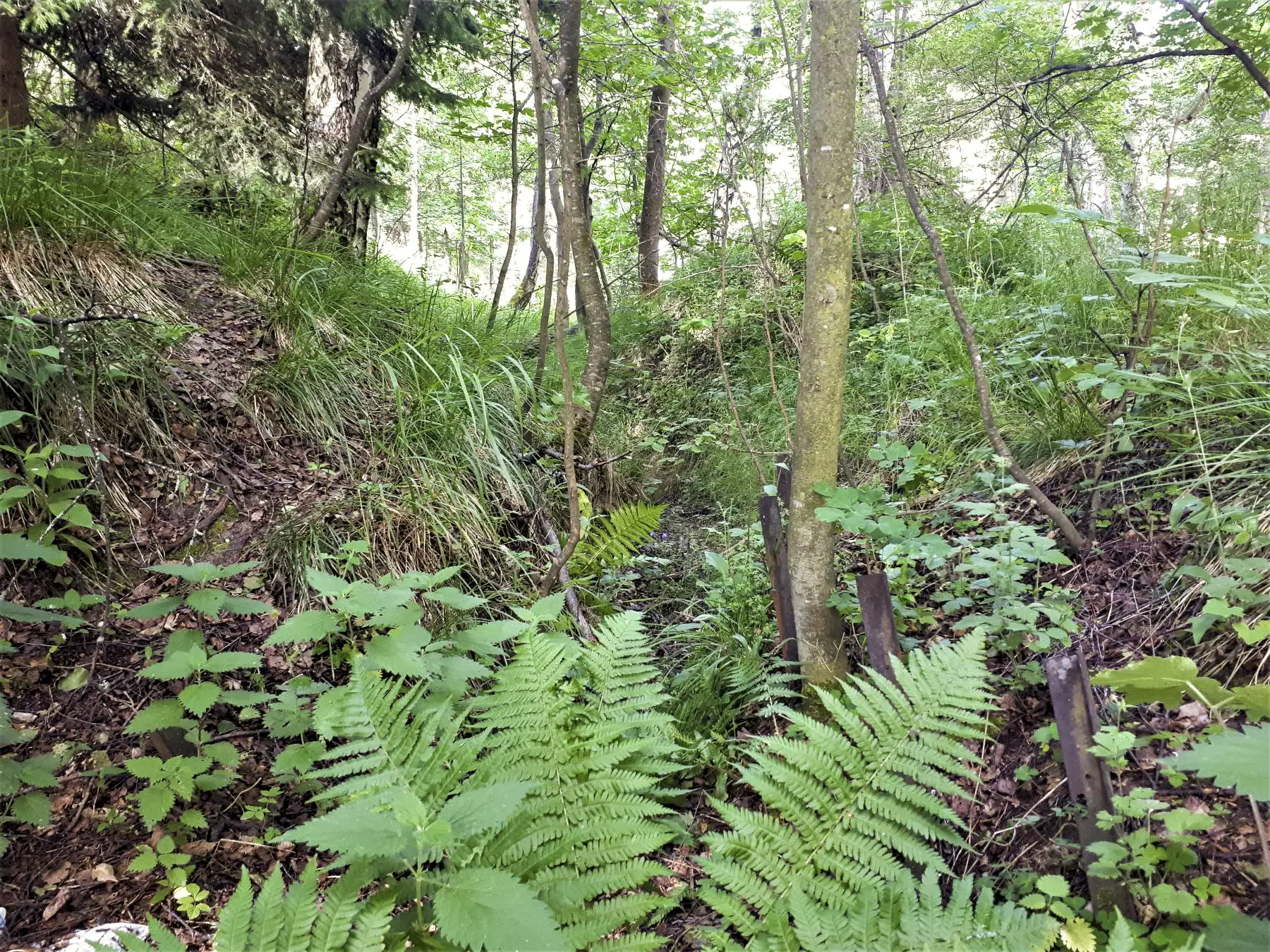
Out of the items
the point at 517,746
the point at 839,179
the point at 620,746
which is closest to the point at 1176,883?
the point at 620,746

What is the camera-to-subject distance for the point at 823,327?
192 centimetres

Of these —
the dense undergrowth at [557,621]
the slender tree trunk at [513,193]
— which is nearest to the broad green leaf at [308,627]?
the dense undergrowth at [557,621]

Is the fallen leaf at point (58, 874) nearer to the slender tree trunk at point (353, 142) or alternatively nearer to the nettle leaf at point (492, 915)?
the nettle leaf at point (492, 915)

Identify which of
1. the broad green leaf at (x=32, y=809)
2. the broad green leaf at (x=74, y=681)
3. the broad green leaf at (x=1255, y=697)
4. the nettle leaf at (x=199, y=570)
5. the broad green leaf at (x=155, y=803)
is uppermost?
the nettle leaf at (x=199, y=570)

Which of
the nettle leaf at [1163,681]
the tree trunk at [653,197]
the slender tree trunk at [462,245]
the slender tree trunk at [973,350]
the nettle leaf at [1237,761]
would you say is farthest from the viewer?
the tree trunk at [653,197]

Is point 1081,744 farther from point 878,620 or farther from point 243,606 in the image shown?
point 243,606

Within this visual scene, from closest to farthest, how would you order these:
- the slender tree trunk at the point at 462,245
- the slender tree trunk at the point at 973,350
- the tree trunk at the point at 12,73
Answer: the slender tree trunk at the point at 973,350
the tree trunk at the point at 12,73
the slender tree trunk at the point at 462,245

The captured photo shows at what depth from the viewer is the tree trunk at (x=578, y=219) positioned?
2619mm

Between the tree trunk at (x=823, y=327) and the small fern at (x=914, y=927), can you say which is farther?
the tree trunk at (x=823, y=327)

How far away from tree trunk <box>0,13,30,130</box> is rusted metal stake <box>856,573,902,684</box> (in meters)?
5.56

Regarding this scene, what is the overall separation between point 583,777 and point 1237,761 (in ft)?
3.76

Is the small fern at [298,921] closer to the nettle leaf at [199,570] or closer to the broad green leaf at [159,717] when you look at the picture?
the broad green leaf at [159,717]

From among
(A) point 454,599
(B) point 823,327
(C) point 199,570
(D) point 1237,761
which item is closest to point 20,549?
(C) point 199,570

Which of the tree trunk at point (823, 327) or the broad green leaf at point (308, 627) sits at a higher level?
the tree trunk at point (823, 327)
